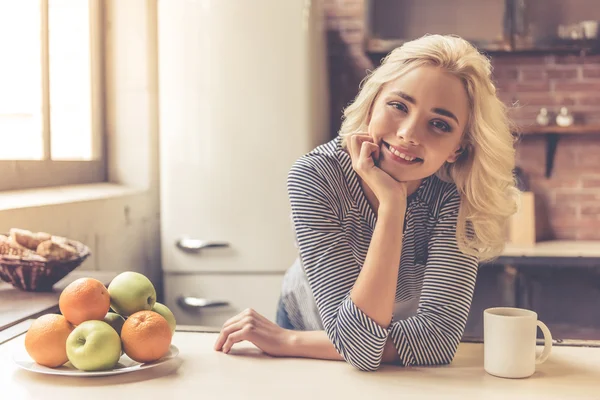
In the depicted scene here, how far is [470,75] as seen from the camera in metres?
1.31

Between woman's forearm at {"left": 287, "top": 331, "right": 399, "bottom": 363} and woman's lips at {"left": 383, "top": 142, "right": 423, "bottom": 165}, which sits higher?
woman's lips at {"left": 383, "top": 142, "right": 423, "bottom": 165}

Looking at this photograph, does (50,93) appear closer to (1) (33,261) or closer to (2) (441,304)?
(1) (33,261)

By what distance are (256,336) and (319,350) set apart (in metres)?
0.11

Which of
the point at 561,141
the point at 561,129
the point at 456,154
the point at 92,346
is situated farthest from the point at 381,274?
the point at 561,141

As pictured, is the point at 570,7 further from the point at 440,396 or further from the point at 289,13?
the point at 440,396

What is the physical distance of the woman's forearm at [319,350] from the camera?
1.13 m

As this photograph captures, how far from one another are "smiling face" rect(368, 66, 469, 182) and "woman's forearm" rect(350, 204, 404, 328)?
11cm

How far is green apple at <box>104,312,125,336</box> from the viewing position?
106 cm

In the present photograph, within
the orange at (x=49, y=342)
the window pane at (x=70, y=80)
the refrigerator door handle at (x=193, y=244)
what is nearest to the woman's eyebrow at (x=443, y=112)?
the orange at (x=49, y=342)

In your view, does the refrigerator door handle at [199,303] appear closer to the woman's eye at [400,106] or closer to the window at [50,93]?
the window at [50,93]

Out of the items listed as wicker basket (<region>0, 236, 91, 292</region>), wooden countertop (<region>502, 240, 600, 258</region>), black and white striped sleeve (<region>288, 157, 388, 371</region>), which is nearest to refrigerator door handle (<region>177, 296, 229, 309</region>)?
wooden countertop (<region>502, 240, 600, 258</region>)

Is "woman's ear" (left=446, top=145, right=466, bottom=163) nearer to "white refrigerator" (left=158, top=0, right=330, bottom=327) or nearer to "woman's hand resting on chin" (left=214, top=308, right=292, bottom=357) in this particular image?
"woman's hand resting on chin" (left=214, top=308, right=292, bottom=357)

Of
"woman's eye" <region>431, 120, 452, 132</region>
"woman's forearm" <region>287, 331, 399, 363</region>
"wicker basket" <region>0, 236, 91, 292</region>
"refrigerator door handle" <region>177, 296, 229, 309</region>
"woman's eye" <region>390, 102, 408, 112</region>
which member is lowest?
"refrigerator door handle" <region>177, 296, 229, 309</region>

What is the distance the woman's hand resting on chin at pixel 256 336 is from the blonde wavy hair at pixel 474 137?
383mm
